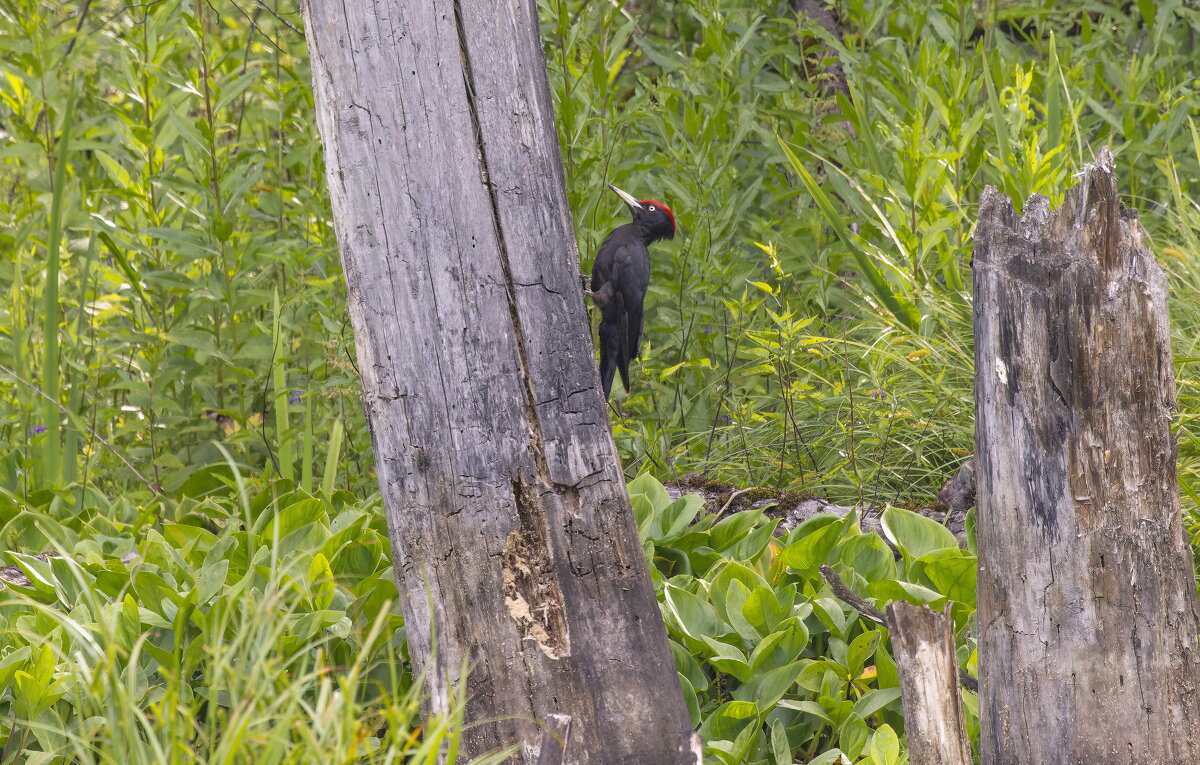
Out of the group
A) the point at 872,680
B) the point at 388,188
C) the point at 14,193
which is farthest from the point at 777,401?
the point at 14,193

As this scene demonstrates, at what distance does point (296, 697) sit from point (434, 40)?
3.86ft

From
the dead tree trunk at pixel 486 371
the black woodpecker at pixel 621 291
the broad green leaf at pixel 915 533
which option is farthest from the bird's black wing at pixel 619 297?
the dead tree trunk at pixel 486 371

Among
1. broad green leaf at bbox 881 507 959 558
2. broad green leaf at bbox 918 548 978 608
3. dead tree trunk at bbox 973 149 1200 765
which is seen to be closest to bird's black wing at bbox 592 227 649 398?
broad green leaf at bbox 881 507 959 558

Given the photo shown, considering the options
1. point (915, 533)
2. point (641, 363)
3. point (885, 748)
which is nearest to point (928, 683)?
point (885, 748)

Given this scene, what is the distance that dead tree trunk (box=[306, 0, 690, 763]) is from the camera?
6.40ft

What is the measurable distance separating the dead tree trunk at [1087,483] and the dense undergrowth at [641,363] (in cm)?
39

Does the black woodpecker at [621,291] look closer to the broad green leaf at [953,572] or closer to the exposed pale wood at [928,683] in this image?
the broad green leaf at [953,572]

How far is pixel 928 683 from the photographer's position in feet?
6.28

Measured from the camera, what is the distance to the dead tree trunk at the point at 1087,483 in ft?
6.33

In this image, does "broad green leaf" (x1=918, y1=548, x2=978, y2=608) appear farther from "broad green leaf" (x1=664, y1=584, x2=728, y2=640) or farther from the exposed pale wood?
the exposed pale wood

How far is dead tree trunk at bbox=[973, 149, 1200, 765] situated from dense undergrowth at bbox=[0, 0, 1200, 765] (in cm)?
39

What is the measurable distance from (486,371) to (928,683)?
3.27 ft

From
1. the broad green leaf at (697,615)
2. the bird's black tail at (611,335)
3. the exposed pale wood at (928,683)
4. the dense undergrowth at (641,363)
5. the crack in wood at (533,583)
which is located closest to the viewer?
the exposed pale wood at (928,683)

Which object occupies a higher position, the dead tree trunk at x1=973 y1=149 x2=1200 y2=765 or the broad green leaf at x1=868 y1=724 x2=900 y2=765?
the dead tree trunk at x1=973 y1=149 x2=1200 y2=765
